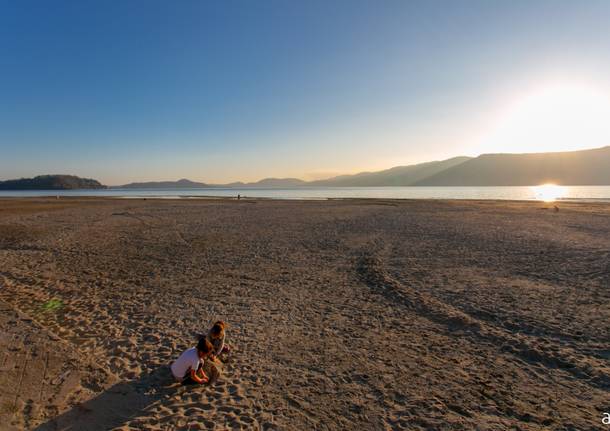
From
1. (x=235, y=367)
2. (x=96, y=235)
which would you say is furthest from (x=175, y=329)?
(x=96, y=235)

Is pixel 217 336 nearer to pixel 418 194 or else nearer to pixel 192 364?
pixel 192 364

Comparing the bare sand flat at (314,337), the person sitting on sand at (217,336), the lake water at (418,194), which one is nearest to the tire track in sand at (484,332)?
the bare sand flat at (314,337)

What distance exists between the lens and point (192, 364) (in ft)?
16.4

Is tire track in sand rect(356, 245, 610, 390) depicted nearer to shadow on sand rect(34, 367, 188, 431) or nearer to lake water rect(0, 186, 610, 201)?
shadow on sand rect(34, 367, 188, 431)

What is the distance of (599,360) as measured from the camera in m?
5.90

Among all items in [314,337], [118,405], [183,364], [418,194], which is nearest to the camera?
[118,405]

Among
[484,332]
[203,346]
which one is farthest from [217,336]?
[484,332]

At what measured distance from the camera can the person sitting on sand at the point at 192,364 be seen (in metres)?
4.95

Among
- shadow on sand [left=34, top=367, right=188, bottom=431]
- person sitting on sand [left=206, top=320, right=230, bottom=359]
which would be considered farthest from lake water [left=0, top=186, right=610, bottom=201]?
shadow on sand [left=34, top=367, right=188, bottom=431]

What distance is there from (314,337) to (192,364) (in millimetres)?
2651

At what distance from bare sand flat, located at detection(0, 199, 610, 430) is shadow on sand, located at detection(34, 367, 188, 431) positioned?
0.02 m

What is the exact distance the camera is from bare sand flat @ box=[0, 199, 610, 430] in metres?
4.54

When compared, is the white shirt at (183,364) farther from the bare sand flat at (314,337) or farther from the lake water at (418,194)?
the lake water at (418,194)

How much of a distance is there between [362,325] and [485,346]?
7.96ft
